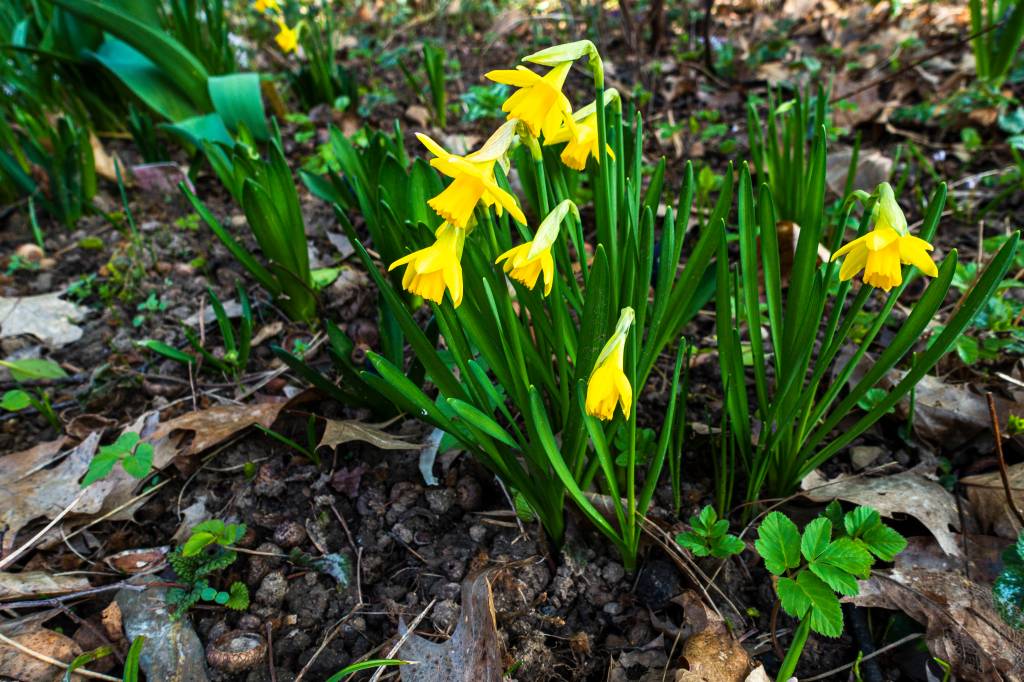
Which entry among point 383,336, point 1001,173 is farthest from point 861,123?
point 383,336

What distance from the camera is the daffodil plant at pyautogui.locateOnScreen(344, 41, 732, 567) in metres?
1.05

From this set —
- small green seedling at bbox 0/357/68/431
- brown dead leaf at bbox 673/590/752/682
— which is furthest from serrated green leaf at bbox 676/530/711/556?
small green seedling at bbox 0/357/68/431

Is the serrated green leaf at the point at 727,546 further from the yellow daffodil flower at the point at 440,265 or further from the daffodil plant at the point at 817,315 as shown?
the yellow daffodil flower at the point at 440,265

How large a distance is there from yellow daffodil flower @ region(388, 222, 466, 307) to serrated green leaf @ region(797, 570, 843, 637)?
77 centimetres

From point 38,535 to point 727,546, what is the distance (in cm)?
158

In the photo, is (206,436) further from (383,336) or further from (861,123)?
(861,123)

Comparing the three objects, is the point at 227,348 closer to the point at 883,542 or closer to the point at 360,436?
the point at 360,436

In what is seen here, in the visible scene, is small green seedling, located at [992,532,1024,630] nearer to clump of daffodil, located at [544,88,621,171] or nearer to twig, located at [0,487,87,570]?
clump of daffodil, located at [544,88,621,171]

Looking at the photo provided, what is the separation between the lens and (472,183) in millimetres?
1013

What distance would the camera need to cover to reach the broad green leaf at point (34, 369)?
1916 millimetres

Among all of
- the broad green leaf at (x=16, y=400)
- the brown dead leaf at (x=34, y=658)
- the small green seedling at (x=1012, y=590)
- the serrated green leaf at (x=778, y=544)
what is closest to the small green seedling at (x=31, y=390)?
the broad green leaf at (x=16, y=400)

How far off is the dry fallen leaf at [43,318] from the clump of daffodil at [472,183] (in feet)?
5.94

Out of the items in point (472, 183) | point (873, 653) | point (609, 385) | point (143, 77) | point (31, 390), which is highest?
point (143, 77)

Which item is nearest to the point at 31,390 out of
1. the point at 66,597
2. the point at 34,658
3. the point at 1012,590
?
the point at 66,597
